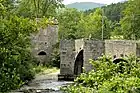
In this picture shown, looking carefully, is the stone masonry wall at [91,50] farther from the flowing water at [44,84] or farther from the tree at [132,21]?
the tree at [132,21]

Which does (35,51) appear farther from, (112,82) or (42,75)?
(112,82)

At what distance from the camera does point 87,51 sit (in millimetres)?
33094

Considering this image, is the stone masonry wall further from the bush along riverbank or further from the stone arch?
the bush along riverbank

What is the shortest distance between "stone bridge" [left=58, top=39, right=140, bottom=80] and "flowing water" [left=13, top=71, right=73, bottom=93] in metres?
1.40

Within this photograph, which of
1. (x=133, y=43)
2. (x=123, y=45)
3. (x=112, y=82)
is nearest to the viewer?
(x=112, y=82)

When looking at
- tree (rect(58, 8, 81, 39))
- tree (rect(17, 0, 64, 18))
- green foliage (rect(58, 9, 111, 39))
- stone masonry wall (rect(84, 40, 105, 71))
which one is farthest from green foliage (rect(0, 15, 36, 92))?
green foliage (rect(58, 9, 111, 39))

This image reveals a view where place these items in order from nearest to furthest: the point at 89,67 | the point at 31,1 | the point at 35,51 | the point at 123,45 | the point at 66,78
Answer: the point at 123,45 < the point at 89,67 < the point at 66,78 < the point at 35,51 < the point at 31,1

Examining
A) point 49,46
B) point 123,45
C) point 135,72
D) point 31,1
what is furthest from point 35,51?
point 135,72

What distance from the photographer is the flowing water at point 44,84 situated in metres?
29.2

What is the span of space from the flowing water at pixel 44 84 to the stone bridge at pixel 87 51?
4.59ft

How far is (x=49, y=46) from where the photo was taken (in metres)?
47.4

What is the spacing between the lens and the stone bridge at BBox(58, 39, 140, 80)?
2552cm

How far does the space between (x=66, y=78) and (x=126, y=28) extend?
13.5 m

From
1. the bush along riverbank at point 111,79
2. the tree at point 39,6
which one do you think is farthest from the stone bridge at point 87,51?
the tree at point 39,6
